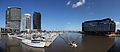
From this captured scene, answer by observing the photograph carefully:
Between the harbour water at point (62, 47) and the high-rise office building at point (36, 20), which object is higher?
the high-rise office building at point (36, 20)

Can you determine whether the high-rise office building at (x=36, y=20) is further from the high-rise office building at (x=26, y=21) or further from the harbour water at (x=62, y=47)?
the harbour water at (x=62, y=47)

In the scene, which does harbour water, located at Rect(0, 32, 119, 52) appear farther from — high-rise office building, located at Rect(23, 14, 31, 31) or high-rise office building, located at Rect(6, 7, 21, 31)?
high-rise office building, located at Rect(23, 14, 31, 31)

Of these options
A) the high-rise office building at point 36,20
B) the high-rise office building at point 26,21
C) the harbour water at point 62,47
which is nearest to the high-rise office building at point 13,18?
the high-rise office building at point 26,21

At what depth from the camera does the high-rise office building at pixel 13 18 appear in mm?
165250

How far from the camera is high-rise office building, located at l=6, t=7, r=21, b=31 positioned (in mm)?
165250

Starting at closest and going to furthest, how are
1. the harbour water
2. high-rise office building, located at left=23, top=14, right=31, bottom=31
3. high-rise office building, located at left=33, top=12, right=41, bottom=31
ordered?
1. the harbour water
2. high-rise office building, located at left=33, top=12, right=41, bottom=31
3. high-rise office building, located at left=23, top=14, right=31, bottom=31

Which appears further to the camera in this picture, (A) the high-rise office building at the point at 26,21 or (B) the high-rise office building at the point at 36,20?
(A) the high-rise office building at the point at 26,21

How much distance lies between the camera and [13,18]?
555 feet

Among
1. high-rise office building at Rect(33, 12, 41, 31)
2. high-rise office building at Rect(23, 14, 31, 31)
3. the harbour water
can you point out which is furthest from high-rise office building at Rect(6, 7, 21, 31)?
the harbour water

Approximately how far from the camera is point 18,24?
169500mm

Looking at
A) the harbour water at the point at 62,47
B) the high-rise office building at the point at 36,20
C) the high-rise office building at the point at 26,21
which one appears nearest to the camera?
the harbour water at the point at 62,47

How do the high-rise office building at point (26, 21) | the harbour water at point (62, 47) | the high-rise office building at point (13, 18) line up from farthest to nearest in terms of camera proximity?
1. the high-rise office building at point (26, 21)
2. the high-rise office building at point (13, 18)
3. the harbour water at point (62, 47)

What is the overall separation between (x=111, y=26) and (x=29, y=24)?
179 metres

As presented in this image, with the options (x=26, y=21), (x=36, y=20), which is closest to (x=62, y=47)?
(x=36, y=20)
